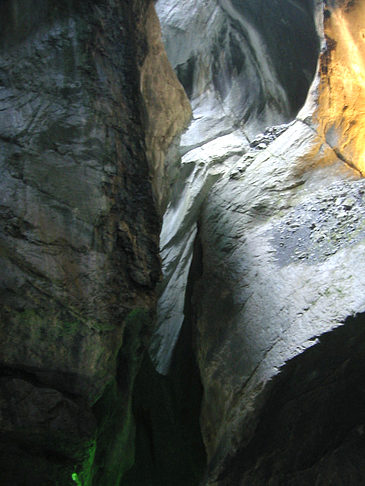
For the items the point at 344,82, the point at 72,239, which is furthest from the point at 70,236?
the point at 344,82

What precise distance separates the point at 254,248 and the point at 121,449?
2.62 metres

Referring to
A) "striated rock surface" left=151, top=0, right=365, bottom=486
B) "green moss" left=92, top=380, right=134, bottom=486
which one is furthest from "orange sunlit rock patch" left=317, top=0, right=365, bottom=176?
"green moss" left=92, top=380, right=134, bottom=486

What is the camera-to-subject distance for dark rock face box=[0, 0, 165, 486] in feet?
10.2

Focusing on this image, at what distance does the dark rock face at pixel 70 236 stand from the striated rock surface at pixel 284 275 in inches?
44.4

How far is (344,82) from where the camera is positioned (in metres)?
5.46

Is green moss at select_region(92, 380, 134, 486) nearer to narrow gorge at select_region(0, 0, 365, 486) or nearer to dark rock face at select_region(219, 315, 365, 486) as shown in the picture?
narrow gorge at select_region(0, 0, 365, 486)

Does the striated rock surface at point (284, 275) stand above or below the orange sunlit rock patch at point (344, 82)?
below

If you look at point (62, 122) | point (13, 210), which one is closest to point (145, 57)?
point (62, 122)

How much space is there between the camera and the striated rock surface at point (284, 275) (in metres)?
3.98

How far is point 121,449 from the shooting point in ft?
14.7

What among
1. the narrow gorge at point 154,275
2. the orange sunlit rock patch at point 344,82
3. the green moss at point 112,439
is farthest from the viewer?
the orange sunlit rock patch at point 344,82

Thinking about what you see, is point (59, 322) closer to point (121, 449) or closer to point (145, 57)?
point (121, 449)

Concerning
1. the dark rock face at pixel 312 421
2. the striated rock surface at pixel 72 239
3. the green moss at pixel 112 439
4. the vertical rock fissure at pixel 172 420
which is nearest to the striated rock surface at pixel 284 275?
the dark rock face at pixel 312 421

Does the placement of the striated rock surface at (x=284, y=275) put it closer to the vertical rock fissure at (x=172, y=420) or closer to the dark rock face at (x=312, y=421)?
the dark rock face at (x=312, y=421)
